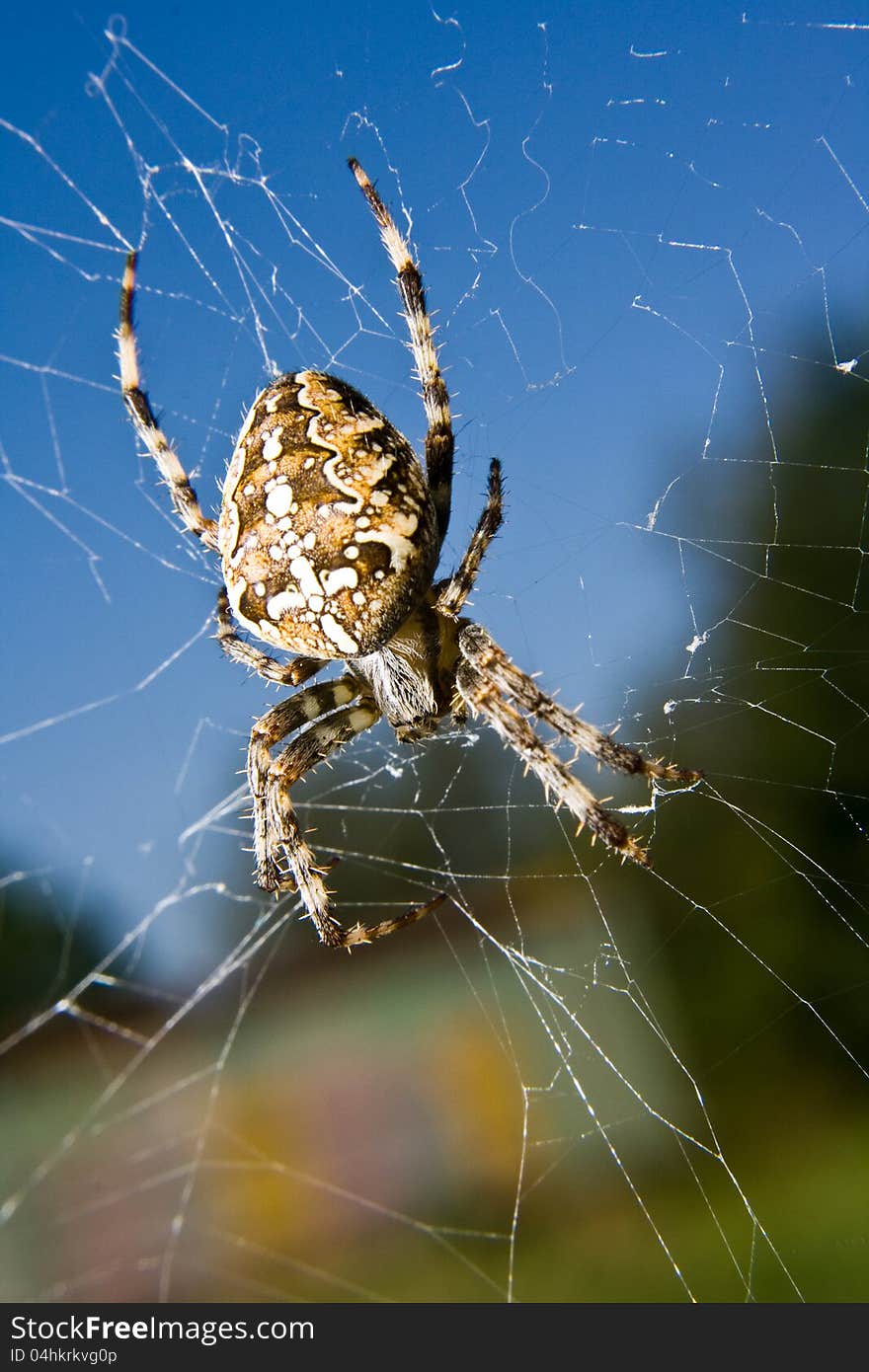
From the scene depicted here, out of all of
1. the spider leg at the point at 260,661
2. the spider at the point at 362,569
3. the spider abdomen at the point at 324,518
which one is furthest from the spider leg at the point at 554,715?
the spider leg at the point at 260,661

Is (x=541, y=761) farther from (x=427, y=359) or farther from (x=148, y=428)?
(x=148, y=428)

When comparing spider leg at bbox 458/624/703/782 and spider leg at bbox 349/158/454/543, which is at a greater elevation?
spider leg at bbox 349/158/454/543

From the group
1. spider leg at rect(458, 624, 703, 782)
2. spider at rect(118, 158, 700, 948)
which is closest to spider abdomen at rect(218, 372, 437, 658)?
spider at rect(118, 158, 700, 948)

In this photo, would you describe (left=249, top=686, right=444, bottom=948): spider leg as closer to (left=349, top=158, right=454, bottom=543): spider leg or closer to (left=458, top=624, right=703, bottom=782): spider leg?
(left=458, top=624, right=703, bottom=782): spider leg

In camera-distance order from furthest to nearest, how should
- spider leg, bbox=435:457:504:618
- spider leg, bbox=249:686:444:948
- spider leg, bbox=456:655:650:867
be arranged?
spider leg, bbox=249:686:444:948, spider leg, bbox=435:457:504:618, spider leg, bbox=456:655:650:867

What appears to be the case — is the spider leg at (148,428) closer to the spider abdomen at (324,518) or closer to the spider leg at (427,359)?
the spider abdomen at (324,518)

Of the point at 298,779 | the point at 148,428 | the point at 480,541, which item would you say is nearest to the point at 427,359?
the point at 480,541
